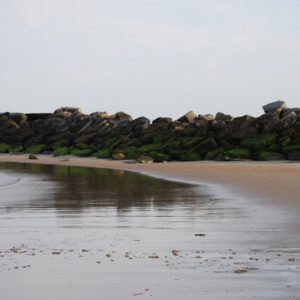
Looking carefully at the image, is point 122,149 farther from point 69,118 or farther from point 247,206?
point 247,206

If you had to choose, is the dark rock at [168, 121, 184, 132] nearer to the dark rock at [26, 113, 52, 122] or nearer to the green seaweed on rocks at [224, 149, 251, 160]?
the green seaweed on rocks at [224, 149, 251, 160]

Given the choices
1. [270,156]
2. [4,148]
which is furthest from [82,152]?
[270,156]

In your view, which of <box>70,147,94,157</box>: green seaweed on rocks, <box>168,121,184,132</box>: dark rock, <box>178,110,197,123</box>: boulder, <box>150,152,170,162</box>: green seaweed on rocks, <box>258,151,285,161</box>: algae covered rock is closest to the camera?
<box>258,151,285,161</box>: algae covered rock

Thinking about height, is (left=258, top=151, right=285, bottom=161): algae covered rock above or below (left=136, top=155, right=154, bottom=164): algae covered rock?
above

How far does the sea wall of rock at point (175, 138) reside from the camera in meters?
38.3

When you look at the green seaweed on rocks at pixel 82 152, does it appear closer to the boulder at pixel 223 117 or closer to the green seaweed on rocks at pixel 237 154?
the boulder at pixel 223 117

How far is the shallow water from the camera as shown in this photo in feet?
16.9

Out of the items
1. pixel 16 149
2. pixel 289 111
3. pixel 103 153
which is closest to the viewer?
pixel 289 111

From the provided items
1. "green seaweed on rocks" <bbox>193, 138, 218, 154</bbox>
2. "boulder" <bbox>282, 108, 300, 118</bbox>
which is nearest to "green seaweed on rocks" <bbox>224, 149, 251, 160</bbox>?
"green seaweed on rocks" <bbox>193, 138, 218, 154</bbox>

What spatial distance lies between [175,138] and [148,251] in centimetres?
3891

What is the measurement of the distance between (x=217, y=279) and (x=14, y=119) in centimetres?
8269

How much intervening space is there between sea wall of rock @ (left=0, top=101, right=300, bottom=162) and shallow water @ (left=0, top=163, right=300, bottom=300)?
2608cm

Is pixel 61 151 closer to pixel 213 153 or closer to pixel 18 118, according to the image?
pixel 213 153

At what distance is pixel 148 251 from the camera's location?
7.04 meters
